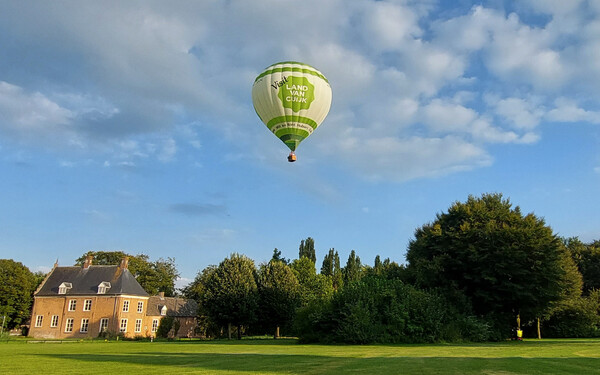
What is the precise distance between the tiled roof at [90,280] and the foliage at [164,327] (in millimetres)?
5442

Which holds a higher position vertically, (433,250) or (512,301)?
(433,250)

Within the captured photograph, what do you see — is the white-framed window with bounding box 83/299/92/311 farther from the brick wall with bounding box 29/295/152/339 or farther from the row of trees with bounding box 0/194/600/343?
the row of trees with bounding box 0/194/600/343

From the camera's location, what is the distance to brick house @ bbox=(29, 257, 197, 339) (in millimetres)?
57906

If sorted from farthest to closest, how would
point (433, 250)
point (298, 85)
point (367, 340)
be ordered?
point (433, 250) < point (367, 340) < point (298, 85)

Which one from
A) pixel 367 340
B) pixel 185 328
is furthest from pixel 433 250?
pixel 185 328

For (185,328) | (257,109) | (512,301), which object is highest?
(257,109)

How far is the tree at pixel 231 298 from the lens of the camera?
43062 mm

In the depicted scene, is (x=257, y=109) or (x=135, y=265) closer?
(x=257, y=109)

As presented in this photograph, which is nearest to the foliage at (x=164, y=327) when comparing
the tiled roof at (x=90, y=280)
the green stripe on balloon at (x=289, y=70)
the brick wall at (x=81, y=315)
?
the brick wall at (x=81, y=315)

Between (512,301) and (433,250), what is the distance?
21.9 feet

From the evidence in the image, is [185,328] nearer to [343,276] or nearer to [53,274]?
[53,274]

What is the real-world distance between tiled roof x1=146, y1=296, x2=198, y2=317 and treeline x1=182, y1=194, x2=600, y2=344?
24.8 meters

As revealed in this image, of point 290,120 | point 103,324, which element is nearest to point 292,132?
point 290,120

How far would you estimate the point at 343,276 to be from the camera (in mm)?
84688
